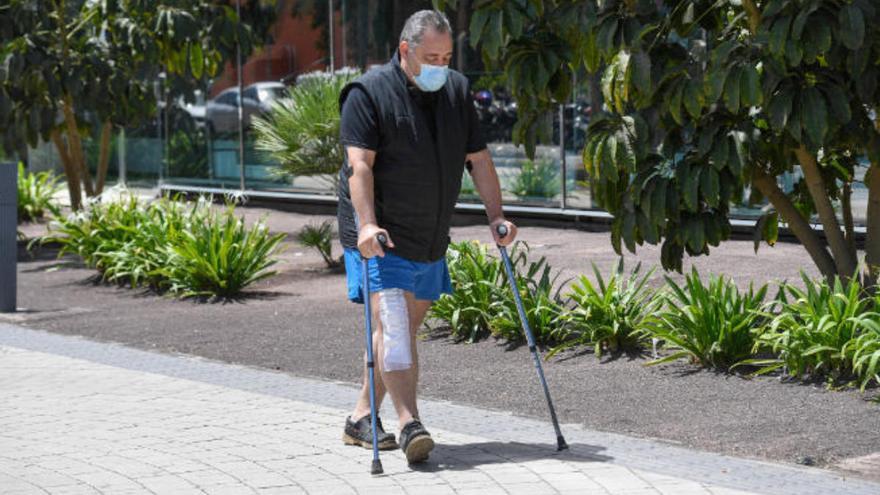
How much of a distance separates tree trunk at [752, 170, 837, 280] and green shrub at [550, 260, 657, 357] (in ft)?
3.06

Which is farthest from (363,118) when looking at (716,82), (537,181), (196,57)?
(537,181)

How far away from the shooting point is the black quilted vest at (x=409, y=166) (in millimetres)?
6922

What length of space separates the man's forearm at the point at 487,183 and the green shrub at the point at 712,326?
2004mm

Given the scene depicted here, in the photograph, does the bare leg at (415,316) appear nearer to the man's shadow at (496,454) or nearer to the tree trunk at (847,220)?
the man's shadow at (496,454)

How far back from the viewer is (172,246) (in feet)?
44.7

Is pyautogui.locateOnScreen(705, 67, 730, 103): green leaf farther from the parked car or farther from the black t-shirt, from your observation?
the parked car

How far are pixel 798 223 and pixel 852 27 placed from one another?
196 cm

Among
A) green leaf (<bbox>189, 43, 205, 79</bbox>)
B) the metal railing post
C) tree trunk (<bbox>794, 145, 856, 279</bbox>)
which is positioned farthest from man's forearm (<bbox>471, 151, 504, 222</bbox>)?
green leaf (<bbox>189, 43, 205, 79</bbox>)

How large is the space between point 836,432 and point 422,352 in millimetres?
3406

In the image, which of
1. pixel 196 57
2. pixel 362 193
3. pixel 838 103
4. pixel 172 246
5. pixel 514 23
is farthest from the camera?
pixel 196 57

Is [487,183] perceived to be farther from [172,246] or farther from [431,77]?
[172,246]

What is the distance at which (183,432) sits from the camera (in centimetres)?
777

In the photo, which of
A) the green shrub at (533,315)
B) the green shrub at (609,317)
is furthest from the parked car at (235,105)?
the green shrub at (609,317)

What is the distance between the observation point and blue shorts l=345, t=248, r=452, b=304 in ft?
22.8
